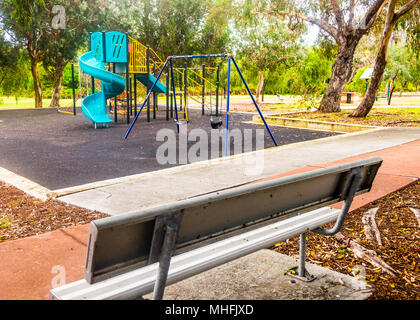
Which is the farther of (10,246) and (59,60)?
(59,60)

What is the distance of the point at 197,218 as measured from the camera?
A: 77.2 inches

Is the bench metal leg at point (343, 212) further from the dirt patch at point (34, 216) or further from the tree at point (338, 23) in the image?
the tree at point (338, 23)

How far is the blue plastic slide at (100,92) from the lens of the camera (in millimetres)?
14992

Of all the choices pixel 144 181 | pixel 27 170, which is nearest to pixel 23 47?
pixel 27 170

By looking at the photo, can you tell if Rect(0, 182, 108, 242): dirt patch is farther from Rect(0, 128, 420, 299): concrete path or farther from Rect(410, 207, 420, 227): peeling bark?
Rect(410, 207, 420, 227): peeling bark

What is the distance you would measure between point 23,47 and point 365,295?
27.5 meters

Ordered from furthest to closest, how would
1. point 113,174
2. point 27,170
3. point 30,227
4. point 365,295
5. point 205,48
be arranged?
point 205,48 → point 27,170 → point 113,174 → point 30,227 → point 365,295

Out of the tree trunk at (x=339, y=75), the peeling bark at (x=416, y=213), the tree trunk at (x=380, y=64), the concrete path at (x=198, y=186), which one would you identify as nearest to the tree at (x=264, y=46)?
the tree trunk at (x=339, y=75)

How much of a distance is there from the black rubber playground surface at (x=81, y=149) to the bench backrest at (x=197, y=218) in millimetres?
4479

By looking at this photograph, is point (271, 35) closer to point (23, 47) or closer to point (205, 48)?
point (205, 48)

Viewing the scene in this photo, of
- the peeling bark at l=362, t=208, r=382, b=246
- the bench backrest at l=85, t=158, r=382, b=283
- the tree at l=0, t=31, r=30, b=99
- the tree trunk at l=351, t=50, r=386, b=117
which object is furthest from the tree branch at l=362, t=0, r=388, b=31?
the tree at l=0, t=31, r=30, b=99

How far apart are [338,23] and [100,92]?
10.6 m
